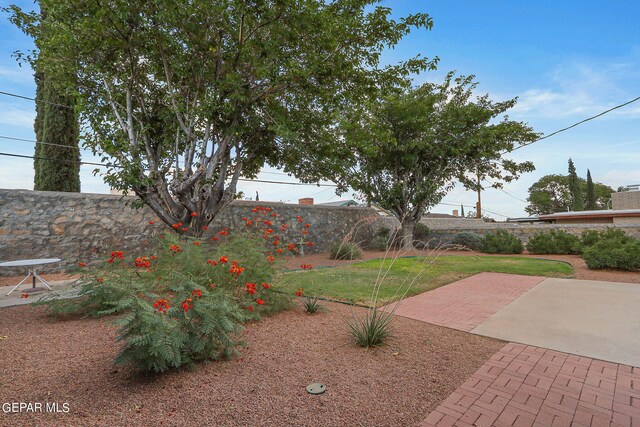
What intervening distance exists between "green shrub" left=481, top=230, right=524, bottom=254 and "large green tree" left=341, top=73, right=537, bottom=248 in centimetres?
253

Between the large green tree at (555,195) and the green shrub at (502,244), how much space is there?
110 ft

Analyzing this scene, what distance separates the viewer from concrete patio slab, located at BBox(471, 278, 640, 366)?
10.7ft

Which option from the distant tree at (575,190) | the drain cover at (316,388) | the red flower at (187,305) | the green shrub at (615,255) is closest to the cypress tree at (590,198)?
the distant tree at (575,190)

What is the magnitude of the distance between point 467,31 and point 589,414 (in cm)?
932

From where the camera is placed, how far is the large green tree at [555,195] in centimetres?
3941

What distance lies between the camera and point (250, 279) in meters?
4.35

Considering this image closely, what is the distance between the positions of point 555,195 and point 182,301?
49.0 m

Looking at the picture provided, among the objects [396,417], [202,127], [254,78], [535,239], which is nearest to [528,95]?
[535,239]

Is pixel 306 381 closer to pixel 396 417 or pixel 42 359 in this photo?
pixel 396 417

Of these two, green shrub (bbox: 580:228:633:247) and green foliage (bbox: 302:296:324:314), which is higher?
green shrub (bbox: 580:228:633:247)

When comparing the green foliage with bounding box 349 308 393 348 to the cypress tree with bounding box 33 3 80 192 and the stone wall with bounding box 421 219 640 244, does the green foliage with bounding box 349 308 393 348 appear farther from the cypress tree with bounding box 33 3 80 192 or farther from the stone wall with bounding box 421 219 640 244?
the cypress tree with bounding box 33 3 80 192

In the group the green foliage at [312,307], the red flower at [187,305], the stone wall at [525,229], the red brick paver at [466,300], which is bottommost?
the red brick paver at [466,300]

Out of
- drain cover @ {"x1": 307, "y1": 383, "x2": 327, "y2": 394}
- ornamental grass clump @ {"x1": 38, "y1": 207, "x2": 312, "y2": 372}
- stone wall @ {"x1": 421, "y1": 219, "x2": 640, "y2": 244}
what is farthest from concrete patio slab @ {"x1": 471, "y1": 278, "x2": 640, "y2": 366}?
stone wall @ {"x1": 421, "y1": 219, "x2": 640, "y2": 244}

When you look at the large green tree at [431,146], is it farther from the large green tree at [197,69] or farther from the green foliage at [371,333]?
the green foliage at [371,333]
